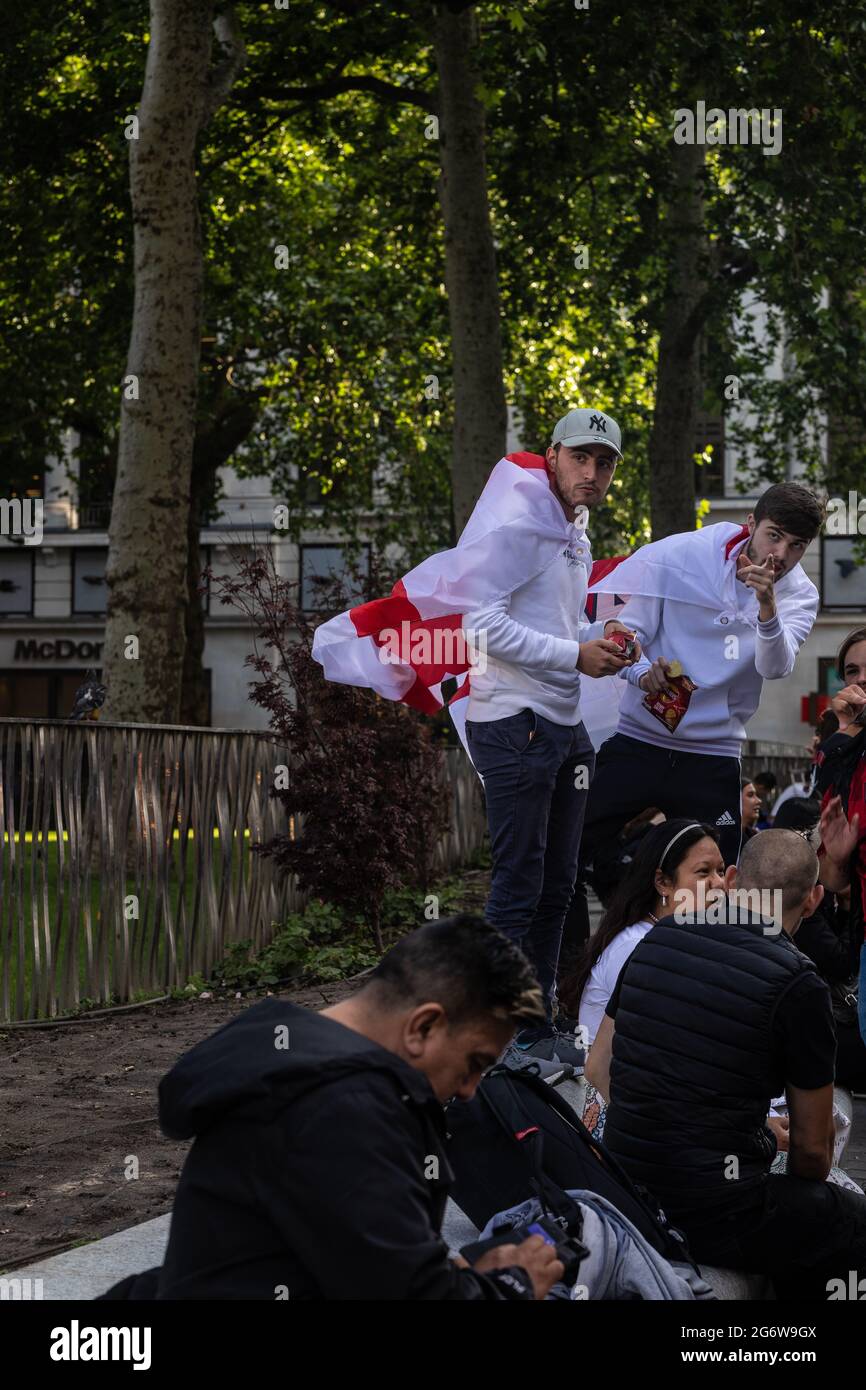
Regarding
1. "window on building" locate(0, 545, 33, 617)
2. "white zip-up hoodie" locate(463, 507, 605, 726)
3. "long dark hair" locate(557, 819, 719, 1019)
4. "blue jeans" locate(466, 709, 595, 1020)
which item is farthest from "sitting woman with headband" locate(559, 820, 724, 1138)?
"window on building" locate(0, 545, 33, 617)

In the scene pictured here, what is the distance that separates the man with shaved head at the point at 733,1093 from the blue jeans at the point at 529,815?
5.20ft

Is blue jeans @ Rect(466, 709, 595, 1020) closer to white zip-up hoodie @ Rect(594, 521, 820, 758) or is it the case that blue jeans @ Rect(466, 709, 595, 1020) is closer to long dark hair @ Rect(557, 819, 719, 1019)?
long dark hair @ Rect(557, 819, 719, 1019)

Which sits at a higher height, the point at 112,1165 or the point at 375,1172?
the point at 375,1172

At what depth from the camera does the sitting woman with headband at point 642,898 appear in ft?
17.1

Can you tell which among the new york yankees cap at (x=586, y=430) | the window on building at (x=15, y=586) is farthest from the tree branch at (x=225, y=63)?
the window on building at (x=15, y=586)

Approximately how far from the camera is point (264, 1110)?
2533 millimetres

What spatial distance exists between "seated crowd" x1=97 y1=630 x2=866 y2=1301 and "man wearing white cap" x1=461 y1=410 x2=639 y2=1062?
345mm

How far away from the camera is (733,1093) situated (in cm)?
424

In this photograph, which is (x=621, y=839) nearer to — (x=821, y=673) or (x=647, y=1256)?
(x=647, y=1256)

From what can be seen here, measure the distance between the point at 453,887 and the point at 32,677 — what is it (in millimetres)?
31504

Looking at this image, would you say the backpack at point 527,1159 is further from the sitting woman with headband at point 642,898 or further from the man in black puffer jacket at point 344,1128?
the man in black puffer jacket at point 344,1128

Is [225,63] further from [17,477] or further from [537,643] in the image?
[537,643]

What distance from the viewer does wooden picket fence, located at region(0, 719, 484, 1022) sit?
28.5 feet
